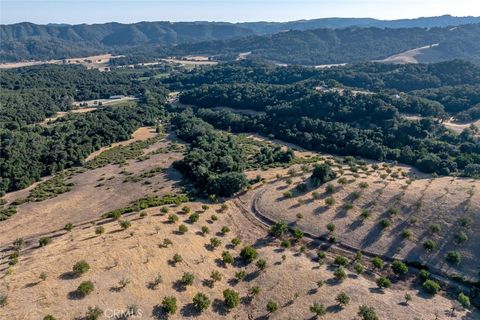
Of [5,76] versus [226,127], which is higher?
[5,76]

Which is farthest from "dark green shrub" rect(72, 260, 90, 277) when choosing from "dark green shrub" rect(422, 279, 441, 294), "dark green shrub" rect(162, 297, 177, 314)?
"dark green shrub" rect(422, 279, 441, 294)

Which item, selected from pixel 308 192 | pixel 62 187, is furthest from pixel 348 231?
pixel 62 187

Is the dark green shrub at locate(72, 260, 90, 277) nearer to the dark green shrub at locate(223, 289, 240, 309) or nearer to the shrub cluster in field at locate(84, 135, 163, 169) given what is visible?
the dark green shrub at locate(223, 289, 240, 309)

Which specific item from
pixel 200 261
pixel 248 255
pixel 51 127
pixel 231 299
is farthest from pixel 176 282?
pixel 51 127

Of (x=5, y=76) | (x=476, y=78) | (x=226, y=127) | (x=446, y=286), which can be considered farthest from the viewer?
(x=5, y=76)

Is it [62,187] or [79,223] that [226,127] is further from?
[79,223]

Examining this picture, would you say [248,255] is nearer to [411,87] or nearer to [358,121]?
[358,121]

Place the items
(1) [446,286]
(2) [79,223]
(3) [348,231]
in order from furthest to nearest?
1. (2) [79,223]
2. (3) [348,231]
3. (1) [446,286]

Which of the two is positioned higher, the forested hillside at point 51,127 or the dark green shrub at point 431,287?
the forested hillside at point 51,127

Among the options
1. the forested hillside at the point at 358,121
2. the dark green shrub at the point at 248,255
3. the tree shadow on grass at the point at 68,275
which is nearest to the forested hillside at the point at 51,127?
the forested hillside at the point at 358,121

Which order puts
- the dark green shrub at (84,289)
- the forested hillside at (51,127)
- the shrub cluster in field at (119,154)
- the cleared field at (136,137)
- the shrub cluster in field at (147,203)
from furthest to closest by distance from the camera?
the cleared field at (136,137)
the shrub cluster in field at (119,154)
the forested hillside at (51,127)
the shrub cluster in field at (147,203)
the dark green shrub at (84,289)

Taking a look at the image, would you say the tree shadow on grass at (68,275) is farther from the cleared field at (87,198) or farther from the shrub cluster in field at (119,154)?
the shrub cluster in field at (119,154)
